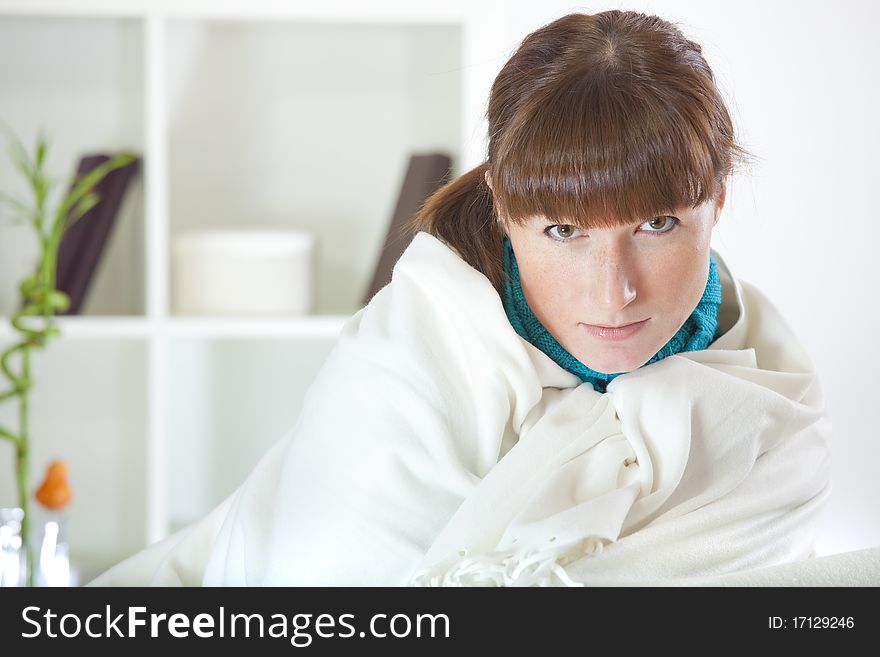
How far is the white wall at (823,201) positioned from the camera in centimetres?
53

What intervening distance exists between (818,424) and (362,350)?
0.77ft

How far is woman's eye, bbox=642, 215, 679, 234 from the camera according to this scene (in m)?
0.40

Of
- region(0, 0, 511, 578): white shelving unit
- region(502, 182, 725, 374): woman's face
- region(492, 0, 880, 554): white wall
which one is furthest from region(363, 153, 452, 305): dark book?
region(502, 182, 725, 374): woman's face

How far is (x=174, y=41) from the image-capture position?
3.74ft

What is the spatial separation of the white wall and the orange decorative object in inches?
27.0

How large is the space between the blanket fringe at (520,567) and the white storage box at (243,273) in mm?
683

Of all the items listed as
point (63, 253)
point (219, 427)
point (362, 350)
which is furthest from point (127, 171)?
point (362, 350)

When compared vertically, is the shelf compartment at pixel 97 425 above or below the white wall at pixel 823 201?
below

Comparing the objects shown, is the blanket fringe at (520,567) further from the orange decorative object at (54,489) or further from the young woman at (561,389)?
the orange decorative object at (54,489)

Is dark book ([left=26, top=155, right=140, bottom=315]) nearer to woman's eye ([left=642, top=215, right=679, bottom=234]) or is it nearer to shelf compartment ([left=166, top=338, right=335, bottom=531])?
shelf compartment ([left=166, top=338, right=335, bottom=531])

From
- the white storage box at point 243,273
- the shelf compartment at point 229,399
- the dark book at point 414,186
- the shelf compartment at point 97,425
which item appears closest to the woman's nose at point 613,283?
the dark book at point 414,186

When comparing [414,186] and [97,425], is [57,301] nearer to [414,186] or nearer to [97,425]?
[97,425]

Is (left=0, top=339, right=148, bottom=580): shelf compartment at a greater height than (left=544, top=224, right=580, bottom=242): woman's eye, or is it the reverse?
(left=544, top=224, right=580, bottom=242): woman's eye
